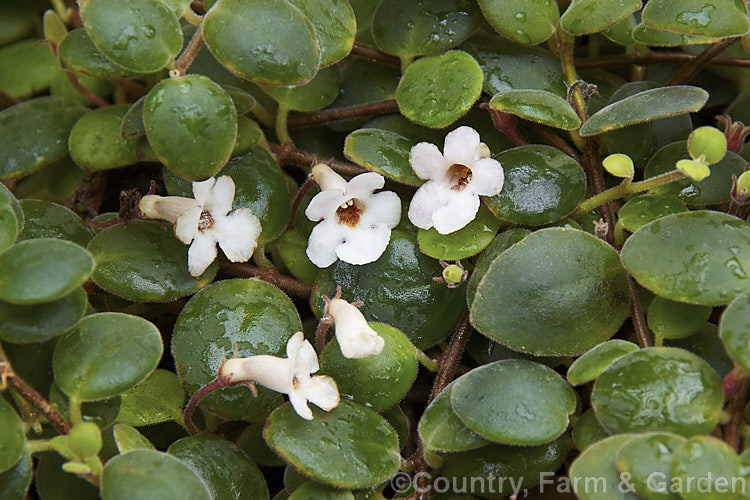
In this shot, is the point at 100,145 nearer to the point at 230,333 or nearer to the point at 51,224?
the point at 51,224

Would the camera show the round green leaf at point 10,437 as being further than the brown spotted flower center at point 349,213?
No

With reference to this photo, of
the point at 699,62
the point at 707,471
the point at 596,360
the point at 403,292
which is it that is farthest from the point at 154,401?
the point at 699,62

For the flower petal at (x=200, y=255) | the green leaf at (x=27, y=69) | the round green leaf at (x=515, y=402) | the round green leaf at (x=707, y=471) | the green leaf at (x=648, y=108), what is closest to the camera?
the round green leaf at (x=707, y=471)

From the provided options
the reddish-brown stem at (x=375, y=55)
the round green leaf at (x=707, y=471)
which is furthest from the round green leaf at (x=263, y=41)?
the round green leaf at (x=707, y=471)

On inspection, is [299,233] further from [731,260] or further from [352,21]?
[731,260]

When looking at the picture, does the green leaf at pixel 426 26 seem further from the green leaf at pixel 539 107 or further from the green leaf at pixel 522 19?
the green leaf at pixel 539 107
